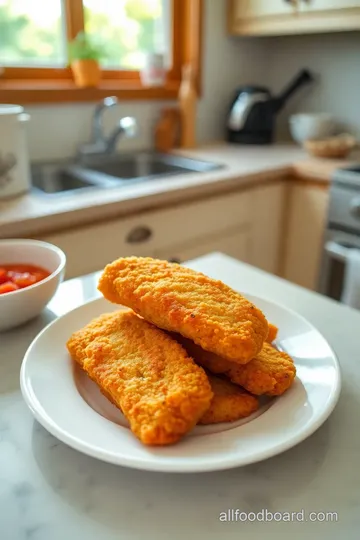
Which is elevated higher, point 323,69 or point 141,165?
point 323,69

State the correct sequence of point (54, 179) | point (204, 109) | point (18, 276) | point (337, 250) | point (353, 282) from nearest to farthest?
point (18, 276) < point (353, 282) < point (337, 250) < point (54, 179) < point (204, 109)

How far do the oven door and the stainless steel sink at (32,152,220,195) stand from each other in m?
0.50

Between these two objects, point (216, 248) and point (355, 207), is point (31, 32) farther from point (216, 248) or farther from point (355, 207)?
point (355, 207)

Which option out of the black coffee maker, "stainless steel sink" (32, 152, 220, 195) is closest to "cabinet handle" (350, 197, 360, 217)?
"stainless steel sink" (32, 152, 220, 195)

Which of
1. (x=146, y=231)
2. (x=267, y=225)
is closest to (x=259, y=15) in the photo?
(x=267, y=225)

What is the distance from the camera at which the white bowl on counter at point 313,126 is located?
213 cm

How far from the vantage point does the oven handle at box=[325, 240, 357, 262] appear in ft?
Result: 5.30

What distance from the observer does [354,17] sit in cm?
171

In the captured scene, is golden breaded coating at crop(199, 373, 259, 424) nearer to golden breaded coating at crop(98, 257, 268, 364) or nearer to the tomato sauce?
golden breaded coating at crop(98, 257, 268, 364)

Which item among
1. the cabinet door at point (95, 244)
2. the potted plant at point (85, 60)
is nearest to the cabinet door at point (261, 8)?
the potted plant at point (85, 60)

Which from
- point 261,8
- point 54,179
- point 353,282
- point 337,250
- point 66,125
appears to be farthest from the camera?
point 261,8

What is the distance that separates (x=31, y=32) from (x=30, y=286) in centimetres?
151

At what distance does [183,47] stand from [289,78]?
57 centimetres

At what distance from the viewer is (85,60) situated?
1804 mm
